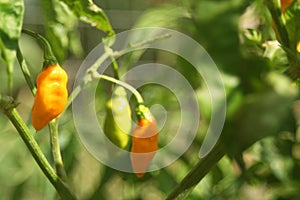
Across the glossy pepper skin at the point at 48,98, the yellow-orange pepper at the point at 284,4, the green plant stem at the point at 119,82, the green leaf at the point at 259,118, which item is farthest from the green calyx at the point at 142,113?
the green leaf at the point at 259,118

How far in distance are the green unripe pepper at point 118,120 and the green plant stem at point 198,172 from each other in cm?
17

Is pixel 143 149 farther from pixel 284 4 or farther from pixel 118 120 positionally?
pixel 284 4

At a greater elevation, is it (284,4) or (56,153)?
(284,4)

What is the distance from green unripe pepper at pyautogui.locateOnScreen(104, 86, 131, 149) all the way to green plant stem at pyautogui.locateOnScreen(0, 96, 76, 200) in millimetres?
139

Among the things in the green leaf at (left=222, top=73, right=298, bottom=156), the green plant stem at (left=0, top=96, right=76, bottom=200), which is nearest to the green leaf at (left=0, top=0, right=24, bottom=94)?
the green plant stem at (left=0, top=96, right=76, bottom=200)

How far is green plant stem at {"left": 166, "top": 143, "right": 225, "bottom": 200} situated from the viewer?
712mm

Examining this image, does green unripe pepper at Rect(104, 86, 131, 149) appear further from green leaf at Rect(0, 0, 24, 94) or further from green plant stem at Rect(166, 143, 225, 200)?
green leaf at Rect(0, 0, 24, 94)

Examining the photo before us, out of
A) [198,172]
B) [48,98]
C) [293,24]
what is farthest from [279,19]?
[48,98]

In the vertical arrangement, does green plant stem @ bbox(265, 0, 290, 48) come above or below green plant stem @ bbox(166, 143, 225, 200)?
above

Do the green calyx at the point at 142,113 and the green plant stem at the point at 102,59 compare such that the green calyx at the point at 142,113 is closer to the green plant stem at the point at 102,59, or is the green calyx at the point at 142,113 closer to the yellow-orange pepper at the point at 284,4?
the green plant stem at the point at 102,59

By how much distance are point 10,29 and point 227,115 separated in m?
0.27

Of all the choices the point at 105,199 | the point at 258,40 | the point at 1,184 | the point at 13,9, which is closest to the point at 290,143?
the point at 258,40

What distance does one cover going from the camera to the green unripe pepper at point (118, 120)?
3.09ft

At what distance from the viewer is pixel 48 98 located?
0.84m
